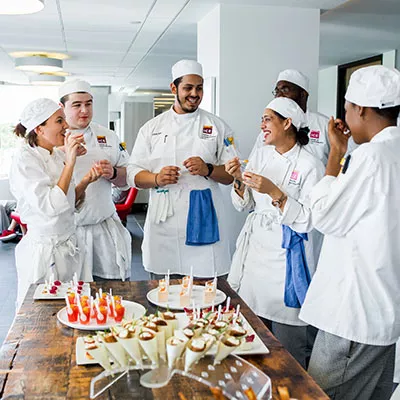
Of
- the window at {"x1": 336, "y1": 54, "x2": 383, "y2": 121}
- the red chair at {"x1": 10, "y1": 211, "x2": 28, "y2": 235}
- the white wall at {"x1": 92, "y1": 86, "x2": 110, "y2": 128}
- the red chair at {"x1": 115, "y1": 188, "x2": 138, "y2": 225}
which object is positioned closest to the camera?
the red chair at {"x1": 10, "y1": 211, "x2": 28, "y2": 235}

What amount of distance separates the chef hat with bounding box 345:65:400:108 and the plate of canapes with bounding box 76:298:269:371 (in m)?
0.98

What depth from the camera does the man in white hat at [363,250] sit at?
2031 millimetres

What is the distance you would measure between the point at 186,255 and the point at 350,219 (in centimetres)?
165

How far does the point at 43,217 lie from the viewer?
287cm

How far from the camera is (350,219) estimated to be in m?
2.08

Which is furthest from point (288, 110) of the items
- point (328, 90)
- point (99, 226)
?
point (328, 90)

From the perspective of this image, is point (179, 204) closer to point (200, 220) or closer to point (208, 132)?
point (200, 220)

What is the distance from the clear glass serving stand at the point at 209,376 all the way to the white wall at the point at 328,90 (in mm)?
8693

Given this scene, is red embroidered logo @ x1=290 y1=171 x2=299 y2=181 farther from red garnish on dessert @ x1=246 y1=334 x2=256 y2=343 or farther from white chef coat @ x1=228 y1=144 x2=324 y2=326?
red garnish on dessert @ x1=246 y1=334 x2=256 y2=343

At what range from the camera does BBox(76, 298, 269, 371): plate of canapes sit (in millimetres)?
1618

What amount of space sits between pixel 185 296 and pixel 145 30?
4281 mm

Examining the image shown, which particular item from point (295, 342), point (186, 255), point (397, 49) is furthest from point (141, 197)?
point (295, 342)

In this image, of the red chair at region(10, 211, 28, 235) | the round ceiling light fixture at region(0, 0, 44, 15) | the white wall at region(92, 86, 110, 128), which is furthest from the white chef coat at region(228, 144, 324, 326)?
the white wall at region(92, 86, 110, 128)

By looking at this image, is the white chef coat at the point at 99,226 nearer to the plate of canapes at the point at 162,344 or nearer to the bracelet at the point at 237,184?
the bracelet at the point at 237,184
